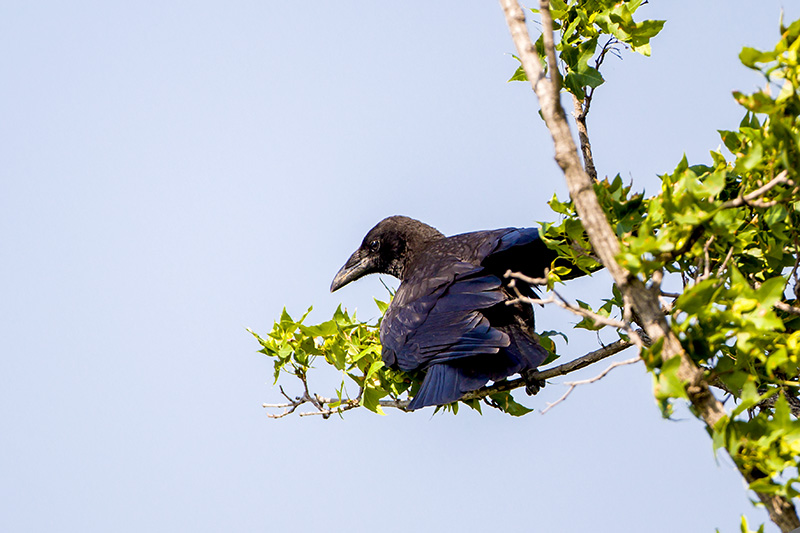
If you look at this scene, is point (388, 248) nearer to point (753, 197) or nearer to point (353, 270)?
point (353, 270)

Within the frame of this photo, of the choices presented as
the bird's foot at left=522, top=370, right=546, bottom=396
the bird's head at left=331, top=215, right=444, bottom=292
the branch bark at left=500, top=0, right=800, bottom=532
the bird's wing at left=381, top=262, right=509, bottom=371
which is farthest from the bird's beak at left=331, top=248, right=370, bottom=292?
the branch bark at left=500, top=0, right=800, bottom=532

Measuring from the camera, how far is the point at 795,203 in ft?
9.02

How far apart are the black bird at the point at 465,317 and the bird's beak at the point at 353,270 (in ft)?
2.50

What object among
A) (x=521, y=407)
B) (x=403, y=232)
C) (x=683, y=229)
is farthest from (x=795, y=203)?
(x=403, y=232)

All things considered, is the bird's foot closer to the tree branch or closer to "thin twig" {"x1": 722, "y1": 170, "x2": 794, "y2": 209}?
the tree branch

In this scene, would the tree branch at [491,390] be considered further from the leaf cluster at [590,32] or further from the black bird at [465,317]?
the leaf cluster at [590,32]

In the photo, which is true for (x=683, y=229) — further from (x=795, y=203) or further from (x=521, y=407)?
(x=521, y=407)

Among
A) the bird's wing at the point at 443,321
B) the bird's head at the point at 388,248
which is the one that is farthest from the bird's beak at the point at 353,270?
the bird's wing at the point at 443,321

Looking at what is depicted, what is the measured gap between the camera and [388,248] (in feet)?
18.2

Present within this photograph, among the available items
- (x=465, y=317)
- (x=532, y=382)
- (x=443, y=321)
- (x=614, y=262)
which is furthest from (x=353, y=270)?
(x=614, y=262)

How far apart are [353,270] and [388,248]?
308 mm

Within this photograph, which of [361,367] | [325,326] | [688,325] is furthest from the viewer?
[361,367]

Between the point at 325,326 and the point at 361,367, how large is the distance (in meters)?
0.36

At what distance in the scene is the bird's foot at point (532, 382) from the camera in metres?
3.80
